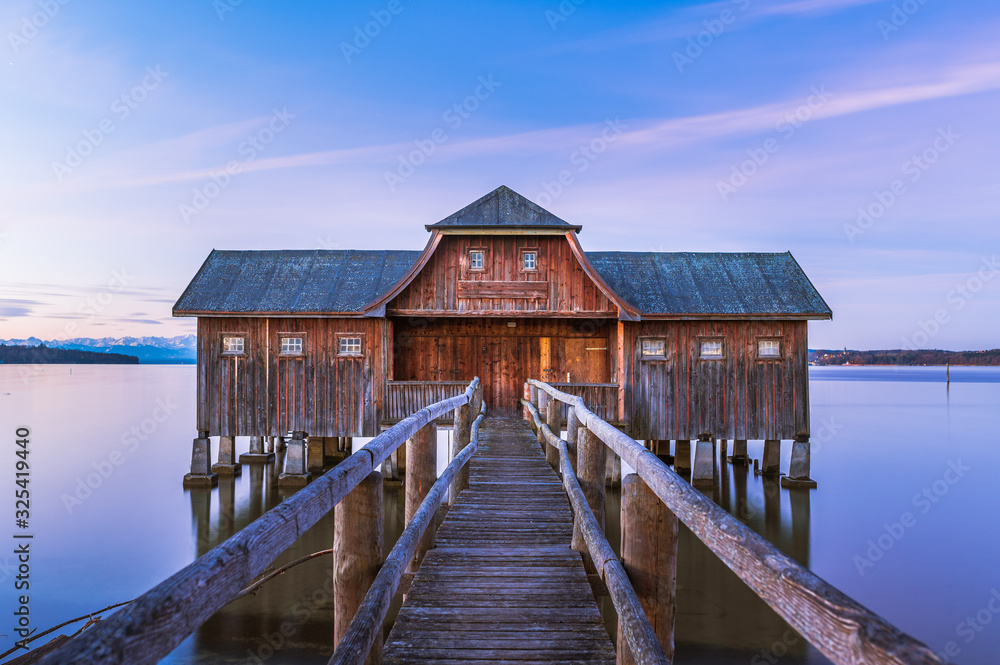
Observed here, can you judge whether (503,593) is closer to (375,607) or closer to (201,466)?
(375,607)

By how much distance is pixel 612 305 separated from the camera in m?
15.8

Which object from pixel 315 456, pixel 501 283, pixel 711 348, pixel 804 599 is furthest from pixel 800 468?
pixel 804 599

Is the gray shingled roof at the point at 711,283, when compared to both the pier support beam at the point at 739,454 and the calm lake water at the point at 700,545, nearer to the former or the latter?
the calm lake water at the point at 700,545

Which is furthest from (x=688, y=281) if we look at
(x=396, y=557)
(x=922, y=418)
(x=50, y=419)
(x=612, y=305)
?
(x=50, y=419)

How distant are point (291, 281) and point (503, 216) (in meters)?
6.73

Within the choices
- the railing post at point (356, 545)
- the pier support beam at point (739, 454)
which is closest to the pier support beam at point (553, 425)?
the railing post at point (356, 545)

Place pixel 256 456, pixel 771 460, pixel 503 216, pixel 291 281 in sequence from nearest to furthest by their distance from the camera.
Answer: pixel 503 216 < pixel 291 281 < pixel 771 460 < pixel 256 456

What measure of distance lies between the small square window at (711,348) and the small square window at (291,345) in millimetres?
11370

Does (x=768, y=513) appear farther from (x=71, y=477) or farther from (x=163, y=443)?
(x=163, y=443)

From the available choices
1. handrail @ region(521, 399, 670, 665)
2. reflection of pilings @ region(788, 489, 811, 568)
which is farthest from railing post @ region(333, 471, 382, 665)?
reflection of pilings @ region(788, 489, 811, 568)

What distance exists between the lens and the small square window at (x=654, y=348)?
16391 millimetres

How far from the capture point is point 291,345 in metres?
16.4

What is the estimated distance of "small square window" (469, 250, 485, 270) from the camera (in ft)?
52.3

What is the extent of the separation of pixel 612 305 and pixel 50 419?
43609mm
